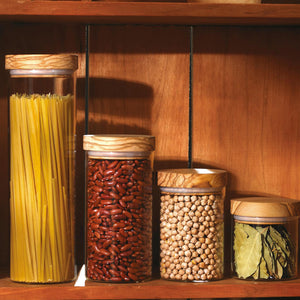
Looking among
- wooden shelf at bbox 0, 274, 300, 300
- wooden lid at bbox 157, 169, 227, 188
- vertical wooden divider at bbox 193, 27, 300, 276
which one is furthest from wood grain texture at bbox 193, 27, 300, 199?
wooden shelf at bbox 0, 274, 300, 300

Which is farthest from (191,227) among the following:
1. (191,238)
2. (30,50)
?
(30,50)

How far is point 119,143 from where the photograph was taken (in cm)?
111

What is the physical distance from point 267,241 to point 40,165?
1.48 feet

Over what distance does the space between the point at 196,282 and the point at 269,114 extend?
0.45 m

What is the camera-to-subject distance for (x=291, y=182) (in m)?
1.37

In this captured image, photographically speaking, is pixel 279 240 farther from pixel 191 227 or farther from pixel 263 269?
pixel 191 227

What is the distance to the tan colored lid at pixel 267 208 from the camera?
44.8 inches

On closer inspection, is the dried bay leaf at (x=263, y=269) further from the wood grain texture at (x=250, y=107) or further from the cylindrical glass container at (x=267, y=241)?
the wood grain texture at (x=250, y=107)

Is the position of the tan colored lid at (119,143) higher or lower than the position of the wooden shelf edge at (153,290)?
higher

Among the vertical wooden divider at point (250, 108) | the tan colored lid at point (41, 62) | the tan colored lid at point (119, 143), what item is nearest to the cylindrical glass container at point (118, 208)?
the tan colored lid at point (119, 143)

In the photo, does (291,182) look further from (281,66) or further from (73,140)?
(73,140)

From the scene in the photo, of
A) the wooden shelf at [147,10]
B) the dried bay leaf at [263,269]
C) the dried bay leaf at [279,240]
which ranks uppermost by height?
the wooden shelf at [147,10]

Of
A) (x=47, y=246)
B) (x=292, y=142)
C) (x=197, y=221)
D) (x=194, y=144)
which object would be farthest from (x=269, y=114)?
(x=47, y=246)

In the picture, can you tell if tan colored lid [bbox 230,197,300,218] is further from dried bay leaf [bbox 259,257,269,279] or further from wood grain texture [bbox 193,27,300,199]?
wood grain texture [bbox 193,27,300,199]
